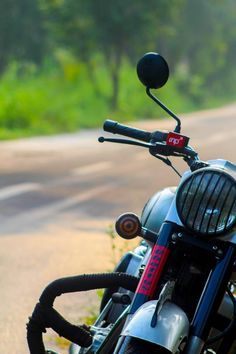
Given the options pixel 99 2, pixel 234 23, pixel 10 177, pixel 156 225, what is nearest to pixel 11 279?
pixel 156 225

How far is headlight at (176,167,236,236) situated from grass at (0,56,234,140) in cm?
1618

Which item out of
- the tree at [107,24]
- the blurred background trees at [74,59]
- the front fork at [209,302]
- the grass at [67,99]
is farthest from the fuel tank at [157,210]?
the tree at [107,24]

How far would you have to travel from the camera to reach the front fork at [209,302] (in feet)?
9.91

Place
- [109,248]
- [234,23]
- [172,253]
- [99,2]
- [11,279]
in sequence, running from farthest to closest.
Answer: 1. [234,23]
2. [99,2]
3. [109,248]
4. [11,279]
5. [172,253]

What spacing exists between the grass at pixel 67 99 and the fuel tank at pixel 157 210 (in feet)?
51.2

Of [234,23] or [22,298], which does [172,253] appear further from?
[234,23]

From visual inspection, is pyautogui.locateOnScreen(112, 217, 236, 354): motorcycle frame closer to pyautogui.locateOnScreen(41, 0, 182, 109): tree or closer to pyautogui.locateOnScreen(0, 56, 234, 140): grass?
pyautogui.locateOnScreen(0, 56, 234, 140): grass

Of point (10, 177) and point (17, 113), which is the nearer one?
point (10, 177)

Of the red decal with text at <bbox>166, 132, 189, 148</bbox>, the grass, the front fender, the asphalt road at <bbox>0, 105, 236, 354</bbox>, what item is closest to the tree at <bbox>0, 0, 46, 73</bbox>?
the grass

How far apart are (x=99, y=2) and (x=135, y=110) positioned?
11.7 ft

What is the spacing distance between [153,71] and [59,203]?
7273 mm

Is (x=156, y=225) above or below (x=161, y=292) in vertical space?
above

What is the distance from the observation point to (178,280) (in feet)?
10.6

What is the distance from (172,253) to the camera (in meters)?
3.21
